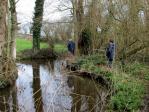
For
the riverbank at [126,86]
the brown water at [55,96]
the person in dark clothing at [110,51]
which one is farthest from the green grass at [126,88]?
the person in dark clothing at [110,51]

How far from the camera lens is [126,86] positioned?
43.7 feet

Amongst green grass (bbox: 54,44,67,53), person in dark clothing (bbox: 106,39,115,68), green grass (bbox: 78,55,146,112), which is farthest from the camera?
green grass (bbox: 54,44,67,53)

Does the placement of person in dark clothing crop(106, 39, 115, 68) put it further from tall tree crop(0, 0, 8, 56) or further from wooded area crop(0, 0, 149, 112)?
tall tree crop(0, 0, 8, 56)

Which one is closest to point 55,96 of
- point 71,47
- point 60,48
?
point 71,47

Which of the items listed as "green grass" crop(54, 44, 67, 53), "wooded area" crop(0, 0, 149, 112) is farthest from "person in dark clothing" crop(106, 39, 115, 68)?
"green grass" crop(54, 44, 67, 53)

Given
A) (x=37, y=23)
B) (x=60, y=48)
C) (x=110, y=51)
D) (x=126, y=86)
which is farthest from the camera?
(x=60, y=48)

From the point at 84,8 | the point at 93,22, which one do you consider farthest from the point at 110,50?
the point at 84,8

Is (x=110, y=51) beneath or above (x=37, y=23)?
beneath

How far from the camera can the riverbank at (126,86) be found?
11.1 m

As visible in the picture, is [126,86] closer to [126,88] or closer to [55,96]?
[126,88]

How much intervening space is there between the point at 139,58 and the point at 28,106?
38.9 feet

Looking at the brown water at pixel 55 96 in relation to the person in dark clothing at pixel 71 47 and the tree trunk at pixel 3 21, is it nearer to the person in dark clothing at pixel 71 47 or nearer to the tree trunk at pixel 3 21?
the tree trunk at pixel 3 21

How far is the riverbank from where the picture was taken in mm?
11070

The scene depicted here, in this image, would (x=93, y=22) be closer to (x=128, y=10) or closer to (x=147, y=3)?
(x=128, y=10)
